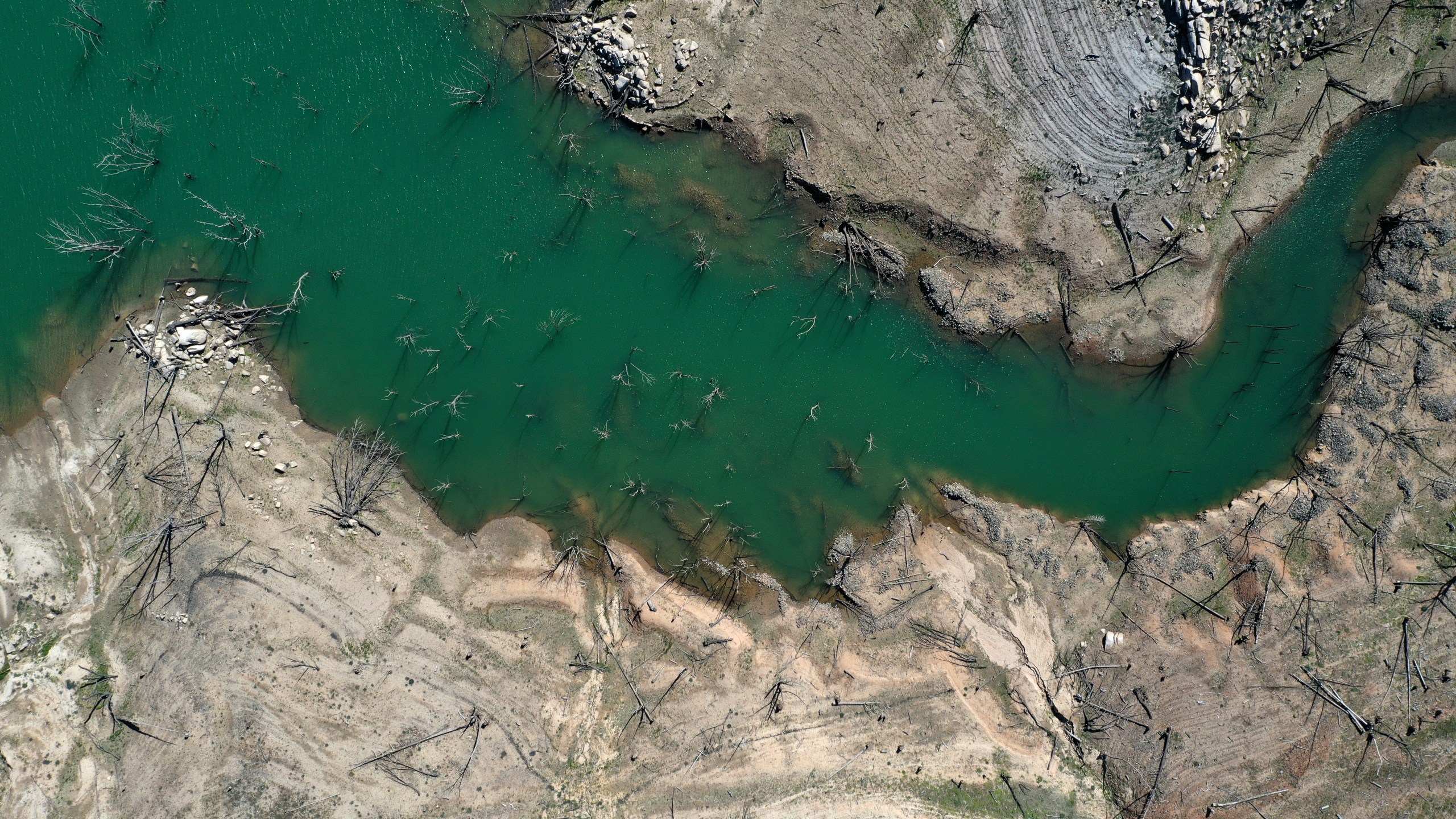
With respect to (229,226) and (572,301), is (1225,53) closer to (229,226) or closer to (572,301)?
(572,301)

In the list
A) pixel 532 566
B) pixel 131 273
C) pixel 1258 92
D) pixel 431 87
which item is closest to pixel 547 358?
pixel 532 566

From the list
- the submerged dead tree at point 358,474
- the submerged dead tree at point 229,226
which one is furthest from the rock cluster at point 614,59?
the submerged dead tree at point 358,474

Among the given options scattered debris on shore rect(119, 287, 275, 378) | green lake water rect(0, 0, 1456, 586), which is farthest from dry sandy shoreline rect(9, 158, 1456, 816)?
green lake water rect(0, 0, 1456, 586)

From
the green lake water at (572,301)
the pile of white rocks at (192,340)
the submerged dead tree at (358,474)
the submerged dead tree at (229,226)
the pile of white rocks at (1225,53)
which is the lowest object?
the pile of white rocks at (192,340)

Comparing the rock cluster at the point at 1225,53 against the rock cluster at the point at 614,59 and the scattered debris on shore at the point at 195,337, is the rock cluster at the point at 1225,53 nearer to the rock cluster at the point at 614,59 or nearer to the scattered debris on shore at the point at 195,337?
the rock cluster at the point at 614,59

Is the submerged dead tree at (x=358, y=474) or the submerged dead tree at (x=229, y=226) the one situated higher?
the submerged dead tree at (x=229, y=226)

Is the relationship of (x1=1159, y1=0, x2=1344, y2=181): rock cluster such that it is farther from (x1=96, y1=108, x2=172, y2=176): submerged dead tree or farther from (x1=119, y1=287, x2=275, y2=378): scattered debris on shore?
(x1=96, y1=108, x2=172, y2=176): submerged dead tree

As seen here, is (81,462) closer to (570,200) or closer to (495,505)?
(495,505)

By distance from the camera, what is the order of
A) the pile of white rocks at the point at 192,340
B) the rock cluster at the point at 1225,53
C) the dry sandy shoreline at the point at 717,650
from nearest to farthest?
the dry sandy shoreline at the point at 717,650 < the rock cluster at the point at 1225,53 < the pile of white rocks at the point at 192,340
